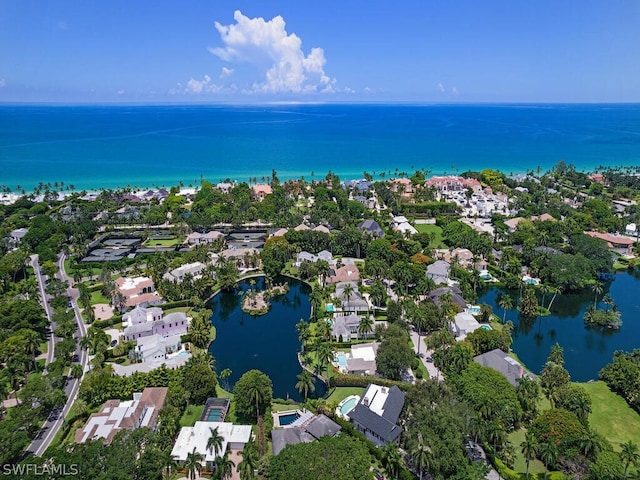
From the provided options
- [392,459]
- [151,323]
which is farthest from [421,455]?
[151,323]

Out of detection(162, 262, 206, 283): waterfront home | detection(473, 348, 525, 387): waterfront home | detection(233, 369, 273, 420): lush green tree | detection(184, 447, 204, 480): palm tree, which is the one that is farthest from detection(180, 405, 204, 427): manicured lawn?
detection(162, 262, 206, 283): waterfront home

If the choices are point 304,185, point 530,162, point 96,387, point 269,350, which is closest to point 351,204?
point 304,185

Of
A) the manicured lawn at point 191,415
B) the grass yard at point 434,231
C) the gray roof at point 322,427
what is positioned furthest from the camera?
the grass yard at point 434,231

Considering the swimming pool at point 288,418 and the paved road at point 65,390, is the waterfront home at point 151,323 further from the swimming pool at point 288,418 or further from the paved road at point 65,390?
the swimming pool at point 288,418

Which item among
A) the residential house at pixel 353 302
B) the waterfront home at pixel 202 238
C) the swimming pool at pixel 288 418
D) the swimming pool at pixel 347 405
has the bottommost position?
the waterfront home at pixel 202 238

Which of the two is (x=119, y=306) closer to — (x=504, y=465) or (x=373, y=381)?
(x=373, y=381)

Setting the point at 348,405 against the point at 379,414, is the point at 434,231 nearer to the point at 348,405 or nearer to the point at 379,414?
the point at 348,405

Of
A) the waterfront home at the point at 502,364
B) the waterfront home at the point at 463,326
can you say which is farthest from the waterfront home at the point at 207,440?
the waterfront home at the point at 463,326

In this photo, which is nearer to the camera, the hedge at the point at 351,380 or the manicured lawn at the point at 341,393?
the manicured lawn at the point at 341,393
